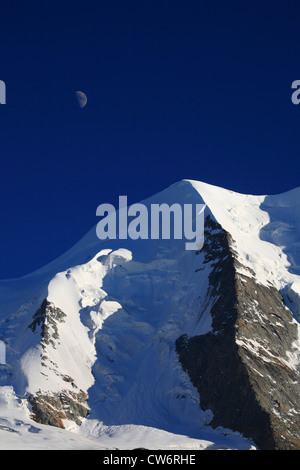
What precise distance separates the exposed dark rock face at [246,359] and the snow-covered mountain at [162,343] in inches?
9.2

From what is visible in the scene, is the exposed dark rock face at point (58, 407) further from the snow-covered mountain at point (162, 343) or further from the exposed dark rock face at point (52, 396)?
the snow-covered mountain at point (162, 343)

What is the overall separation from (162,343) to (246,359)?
20303 millimetres

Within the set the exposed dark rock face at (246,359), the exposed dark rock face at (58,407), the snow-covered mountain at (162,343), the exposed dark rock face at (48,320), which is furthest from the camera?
the exposed dark rock face at (48,320)

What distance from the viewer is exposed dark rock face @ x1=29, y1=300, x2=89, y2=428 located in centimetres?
12740

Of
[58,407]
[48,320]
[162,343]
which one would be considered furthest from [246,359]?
[48,320]

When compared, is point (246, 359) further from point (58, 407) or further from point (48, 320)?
point (48, 320)

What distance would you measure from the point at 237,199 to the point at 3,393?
88968 millimetres

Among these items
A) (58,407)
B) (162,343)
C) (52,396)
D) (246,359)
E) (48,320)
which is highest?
(48,320)

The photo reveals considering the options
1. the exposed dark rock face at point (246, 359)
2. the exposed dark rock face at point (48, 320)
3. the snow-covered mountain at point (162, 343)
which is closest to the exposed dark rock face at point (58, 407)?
the snow-covered mountain at point (162, 343)

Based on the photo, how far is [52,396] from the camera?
131000mm

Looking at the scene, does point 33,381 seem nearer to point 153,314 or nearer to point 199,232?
point 153,314

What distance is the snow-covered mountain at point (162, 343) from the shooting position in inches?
4946

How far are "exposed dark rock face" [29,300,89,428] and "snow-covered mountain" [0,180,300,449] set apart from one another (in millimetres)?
237
